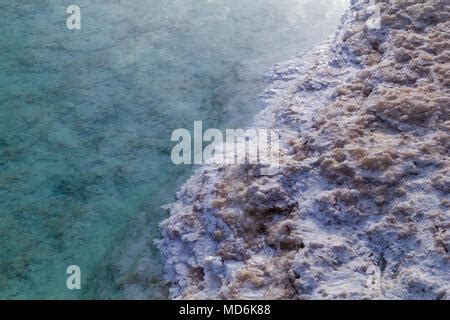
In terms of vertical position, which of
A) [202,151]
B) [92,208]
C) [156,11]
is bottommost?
[92,208]

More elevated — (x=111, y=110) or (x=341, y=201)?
(x=111, y=110)

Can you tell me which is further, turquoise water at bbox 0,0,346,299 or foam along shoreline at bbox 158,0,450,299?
turquoise water at bbox 0,0,346,299

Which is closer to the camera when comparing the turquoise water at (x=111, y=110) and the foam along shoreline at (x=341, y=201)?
the foam along shoreline at (x=341, y=201)

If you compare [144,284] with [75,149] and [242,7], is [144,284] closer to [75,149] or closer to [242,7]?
[75,149]

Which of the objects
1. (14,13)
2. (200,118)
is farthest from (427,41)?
(14,13)
